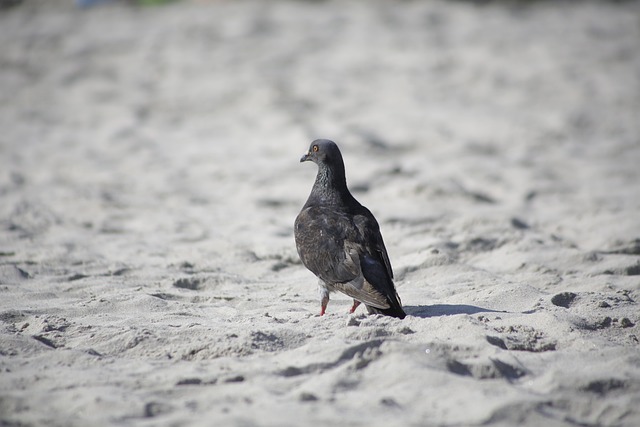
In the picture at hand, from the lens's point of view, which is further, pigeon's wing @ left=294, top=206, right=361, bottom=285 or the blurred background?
the blurred background

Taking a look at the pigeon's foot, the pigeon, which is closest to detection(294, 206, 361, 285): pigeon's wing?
the pigeon

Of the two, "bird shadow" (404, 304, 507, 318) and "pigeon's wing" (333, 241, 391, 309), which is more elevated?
"pigeon's wing" (333, 241, 391, 309)

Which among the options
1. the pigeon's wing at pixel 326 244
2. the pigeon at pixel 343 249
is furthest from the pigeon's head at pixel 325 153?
the pigeon's wing at pixel 326 244

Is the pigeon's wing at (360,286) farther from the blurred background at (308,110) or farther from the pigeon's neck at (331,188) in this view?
the blurred background at (308,110)

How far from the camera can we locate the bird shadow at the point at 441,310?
13.5 ft

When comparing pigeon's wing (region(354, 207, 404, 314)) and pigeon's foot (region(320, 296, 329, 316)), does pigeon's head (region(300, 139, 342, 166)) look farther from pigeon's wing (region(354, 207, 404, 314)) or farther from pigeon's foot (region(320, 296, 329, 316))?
pigeon's foot (region(320, 296, 329, 316))

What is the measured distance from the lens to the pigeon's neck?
4.95 m

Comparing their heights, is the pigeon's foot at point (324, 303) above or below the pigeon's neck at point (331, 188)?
below

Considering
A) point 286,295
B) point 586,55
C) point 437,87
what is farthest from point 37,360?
point 586,55

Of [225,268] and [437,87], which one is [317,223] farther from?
[437,87]

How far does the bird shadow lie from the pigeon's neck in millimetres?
996

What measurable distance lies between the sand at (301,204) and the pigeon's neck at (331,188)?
27.0 inches

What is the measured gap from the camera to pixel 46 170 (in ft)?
28.7

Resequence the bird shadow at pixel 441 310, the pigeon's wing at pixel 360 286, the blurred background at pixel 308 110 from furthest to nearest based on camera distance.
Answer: the blurred background at pixel 308 110 < the bird shadow at pixel 441 310 < the pigeon's wing at pixel 360 286
